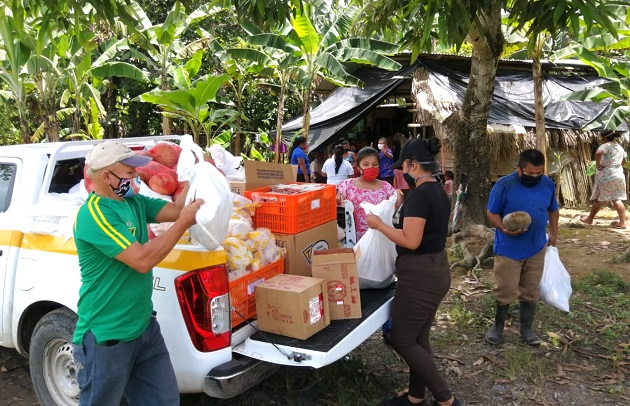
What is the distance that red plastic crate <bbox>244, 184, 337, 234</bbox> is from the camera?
350 cm

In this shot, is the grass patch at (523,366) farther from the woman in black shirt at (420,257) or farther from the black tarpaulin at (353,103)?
the black tarpaulin at (353,103)

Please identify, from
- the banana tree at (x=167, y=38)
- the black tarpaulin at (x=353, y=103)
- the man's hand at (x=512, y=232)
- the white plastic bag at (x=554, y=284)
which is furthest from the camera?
the black tarpaulin at (x=353, y=103)

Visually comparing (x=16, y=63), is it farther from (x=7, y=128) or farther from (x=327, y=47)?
(x=7, y=128)

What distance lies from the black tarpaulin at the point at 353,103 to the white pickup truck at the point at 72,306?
8.34m

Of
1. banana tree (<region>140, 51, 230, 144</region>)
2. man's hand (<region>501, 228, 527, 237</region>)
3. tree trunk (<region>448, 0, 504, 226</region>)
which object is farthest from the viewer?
banana tree (<region>140, 51, 230, 144</region>)

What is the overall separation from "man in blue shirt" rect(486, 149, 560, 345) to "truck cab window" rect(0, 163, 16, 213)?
385cm

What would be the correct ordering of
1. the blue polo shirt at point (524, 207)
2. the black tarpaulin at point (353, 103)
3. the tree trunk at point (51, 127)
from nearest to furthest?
the blue polo shirt at point (524, 207) < the tree trunk at point (51, 127) < the black tarpaulin at point (353, 103)

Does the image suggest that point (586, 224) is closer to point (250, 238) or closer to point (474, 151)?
point (474, 151)

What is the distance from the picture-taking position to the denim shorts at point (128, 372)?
8.05 feet

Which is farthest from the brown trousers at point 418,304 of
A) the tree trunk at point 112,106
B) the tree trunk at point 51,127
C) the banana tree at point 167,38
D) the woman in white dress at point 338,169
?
the tree trunk at point 112,106

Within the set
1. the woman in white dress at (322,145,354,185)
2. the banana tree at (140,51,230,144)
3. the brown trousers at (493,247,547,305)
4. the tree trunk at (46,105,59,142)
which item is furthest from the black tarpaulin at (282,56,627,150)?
the brown trousers at (493,247,547,305)

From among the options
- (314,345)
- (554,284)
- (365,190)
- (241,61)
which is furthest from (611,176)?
(241,61)

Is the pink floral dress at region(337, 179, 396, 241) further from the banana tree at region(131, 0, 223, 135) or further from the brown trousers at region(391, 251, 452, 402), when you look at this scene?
the banana tree at region(131, 0, 223, 135)

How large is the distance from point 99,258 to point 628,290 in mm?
5877
